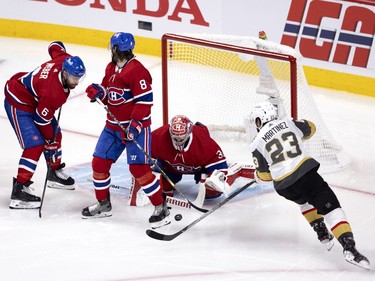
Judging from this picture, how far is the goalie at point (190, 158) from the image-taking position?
5.57m

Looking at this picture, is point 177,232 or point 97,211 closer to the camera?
point 177,232

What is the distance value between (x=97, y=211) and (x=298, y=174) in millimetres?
1260

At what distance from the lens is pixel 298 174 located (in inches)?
192

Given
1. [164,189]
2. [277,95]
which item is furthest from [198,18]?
[164,189]

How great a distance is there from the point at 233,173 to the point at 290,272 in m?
0.94

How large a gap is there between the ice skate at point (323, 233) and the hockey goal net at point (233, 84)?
3.06 feet

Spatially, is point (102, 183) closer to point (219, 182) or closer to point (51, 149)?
point (51, 149)

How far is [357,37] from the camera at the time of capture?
23.4ft

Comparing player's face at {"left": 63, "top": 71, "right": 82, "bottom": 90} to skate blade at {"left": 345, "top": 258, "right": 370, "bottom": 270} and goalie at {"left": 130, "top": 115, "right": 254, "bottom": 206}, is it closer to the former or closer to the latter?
goalie at {"left": 130, "top": 115, "right": 254, "bottom": 206}

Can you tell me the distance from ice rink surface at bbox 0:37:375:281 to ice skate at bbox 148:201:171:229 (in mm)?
55

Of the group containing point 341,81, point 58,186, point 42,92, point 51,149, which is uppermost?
point 42,92

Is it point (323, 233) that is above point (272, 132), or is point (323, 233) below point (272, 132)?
below

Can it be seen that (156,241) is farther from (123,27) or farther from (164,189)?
(123,27)

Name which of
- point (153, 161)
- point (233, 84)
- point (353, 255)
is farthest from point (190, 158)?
point (353, 255)
